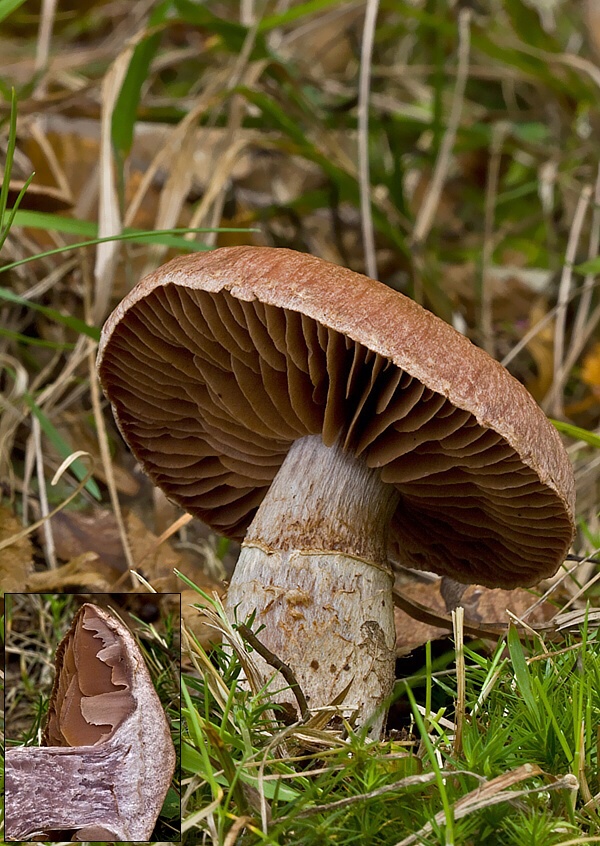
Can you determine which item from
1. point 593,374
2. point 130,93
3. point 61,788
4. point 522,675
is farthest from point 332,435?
point 593,374

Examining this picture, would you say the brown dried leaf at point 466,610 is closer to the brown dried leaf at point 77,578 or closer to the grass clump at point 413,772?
the grass clump at point 413,772

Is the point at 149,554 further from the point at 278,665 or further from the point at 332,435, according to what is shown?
the point at 278,665

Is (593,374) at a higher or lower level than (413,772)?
higher

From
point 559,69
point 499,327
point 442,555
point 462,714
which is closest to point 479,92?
point 559,69

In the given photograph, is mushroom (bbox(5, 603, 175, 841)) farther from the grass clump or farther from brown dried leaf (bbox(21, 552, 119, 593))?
brown dried leaf (bbox(21, 552, 119, 593))

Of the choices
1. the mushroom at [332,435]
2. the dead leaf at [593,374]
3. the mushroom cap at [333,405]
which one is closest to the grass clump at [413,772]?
the mushroom at [332,435]
